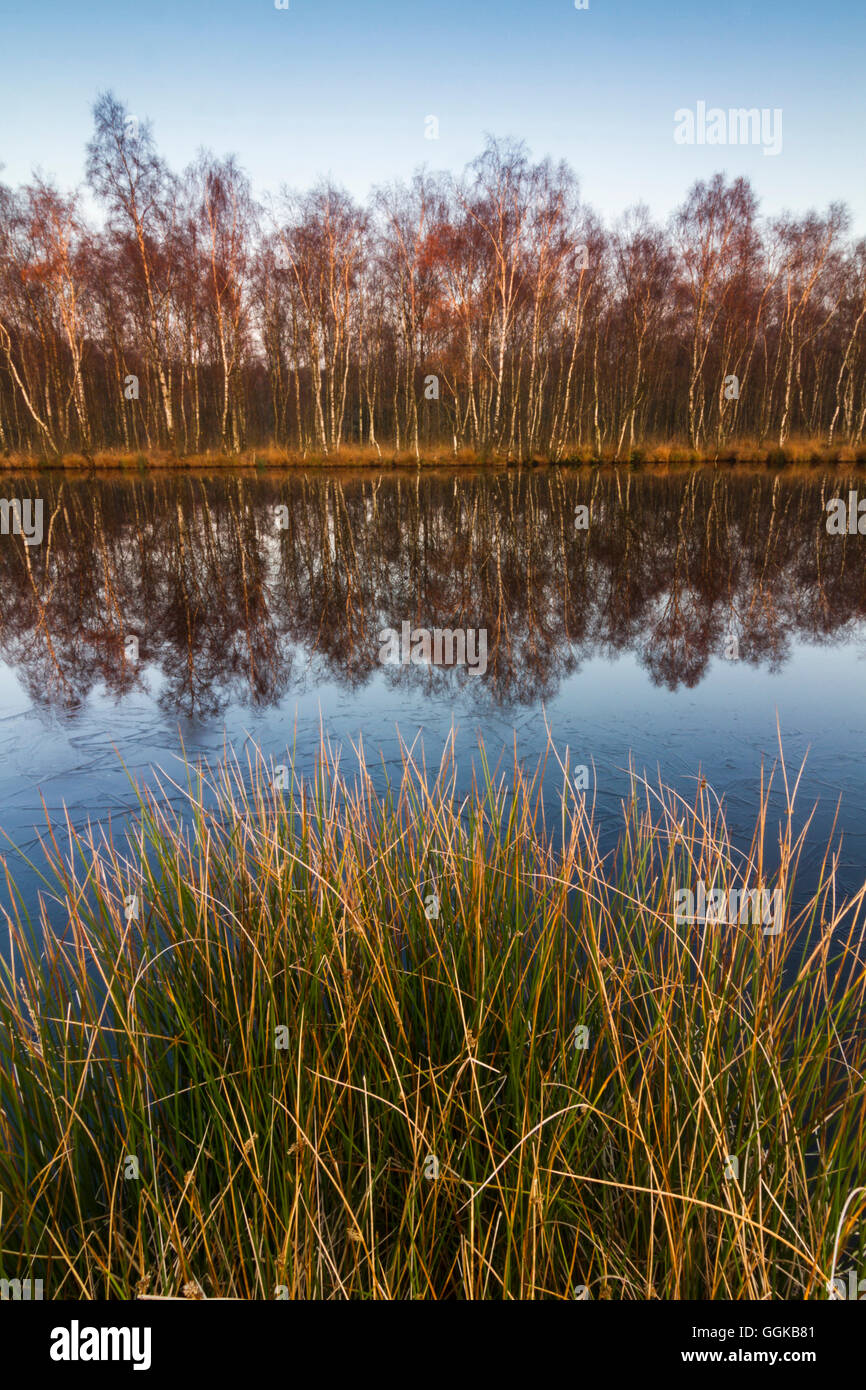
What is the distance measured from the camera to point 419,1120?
1.80 metres

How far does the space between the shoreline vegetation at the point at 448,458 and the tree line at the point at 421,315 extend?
0.37 metres

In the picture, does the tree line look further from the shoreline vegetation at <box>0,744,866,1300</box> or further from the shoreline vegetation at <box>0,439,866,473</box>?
the shoreline vegetation at <box>0,744,866,1300</box>

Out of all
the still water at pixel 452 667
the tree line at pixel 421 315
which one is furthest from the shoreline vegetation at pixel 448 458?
the still water at pixel 452 667

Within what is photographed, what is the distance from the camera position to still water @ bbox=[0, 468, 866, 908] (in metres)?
4.54

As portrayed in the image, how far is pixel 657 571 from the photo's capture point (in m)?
9.62

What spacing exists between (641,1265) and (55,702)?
5.50 metres

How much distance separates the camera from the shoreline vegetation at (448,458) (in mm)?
27125

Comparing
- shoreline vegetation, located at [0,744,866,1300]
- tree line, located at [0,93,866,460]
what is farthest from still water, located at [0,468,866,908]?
tree line, located at [0,93,866,460]

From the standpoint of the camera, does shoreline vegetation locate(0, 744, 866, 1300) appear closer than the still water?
Yes

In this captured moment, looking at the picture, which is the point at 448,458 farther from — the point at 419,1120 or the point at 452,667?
the point at 419,1120

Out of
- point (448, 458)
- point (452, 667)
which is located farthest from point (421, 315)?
point (452, 667)

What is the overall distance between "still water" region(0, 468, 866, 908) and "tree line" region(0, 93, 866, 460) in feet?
42.1
